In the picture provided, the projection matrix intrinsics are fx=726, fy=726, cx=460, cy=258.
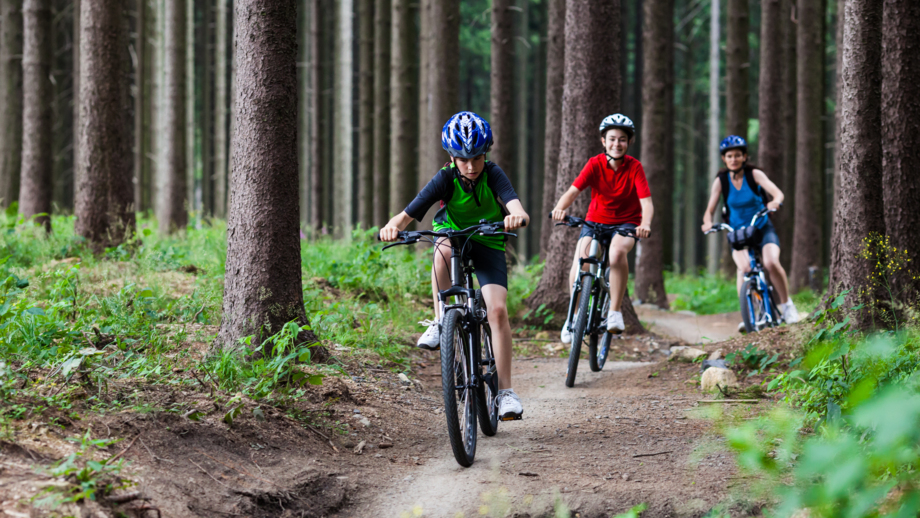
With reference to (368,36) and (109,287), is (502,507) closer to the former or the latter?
(109,287)

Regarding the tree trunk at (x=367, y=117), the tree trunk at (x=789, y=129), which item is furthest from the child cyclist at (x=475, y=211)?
the tree trunk at (x=367, y=117)

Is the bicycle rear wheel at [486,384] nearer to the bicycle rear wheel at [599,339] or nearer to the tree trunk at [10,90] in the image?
the bicycle rear wheel at [599,339]

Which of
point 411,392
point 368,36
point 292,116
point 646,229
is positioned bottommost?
point 411,392

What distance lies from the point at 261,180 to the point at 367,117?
15.3m

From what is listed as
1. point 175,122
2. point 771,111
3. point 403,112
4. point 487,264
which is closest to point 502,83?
point 403,112

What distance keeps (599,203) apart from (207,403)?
418cm

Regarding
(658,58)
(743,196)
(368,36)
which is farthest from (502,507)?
(368,36)

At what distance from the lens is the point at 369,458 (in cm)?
450

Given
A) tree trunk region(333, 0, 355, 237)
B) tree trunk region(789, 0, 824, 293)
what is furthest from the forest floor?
tree trunk region(333, 0, 355, 237)

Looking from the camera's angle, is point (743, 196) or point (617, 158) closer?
point (617, 158)

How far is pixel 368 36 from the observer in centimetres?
2052

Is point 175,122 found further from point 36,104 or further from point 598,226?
point 598,226

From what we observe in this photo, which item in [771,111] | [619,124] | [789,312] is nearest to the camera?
[619,124]

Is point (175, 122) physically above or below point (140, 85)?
below
